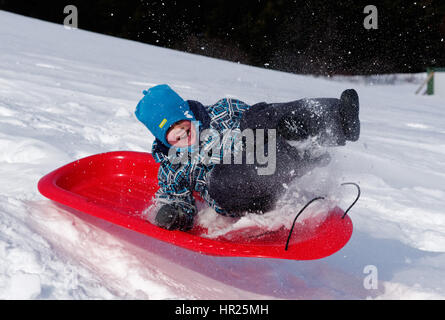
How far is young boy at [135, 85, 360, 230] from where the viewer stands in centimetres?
158

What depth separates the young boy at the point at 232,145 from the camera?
1.58 metres

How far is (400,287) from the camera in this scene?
1.51m

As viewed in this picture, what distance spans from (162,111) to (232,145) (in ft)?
0.97

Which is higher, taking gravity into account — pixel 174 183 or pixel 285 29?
pixel 285 29

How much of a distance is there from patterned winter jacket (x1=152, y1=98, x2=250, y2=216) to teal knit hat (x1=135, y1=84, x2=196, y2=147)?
0.23 ft

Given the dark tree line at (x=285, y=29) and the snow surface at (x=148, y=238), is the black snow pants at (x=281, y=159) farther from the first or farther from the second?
the dark tree line at (x=285, y=29)

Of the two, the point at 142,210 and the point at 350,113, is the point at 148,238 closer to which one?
the point at 142,210

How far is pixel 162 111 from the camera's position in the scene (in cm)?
172

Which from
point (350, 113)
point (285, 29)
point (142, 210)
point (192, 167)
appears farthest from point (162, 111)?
point (285, 29)

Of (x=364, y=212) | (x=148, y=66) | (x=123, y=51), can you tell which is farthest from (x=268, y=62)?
(x=364, y=212)

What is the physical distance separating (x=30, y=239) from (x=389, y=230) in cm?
146

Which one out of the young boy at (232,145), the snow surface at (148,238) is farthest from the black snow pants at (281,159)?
the snow surface at (148,238)

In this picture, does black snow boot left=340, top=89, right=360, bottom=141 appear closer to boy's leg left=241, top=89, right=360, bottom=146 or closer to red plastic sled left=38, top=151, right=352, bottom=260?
boy's leg left=241, top=89, right=360, bottom=146

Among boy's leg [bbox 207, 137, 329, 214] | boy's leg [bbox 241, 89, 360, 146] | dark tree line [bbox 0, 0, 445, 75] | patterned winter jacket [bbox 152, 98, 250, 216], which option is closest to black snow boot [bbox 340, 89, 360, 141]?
boy's leg [bbox 241, 89, 360, 146]
